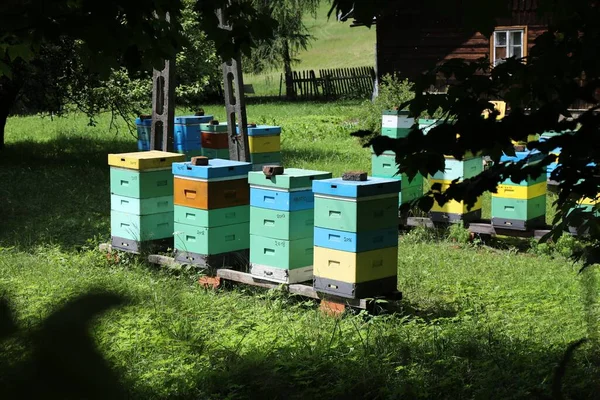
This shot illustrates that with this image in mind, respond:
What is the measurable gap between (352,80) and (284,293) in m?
28.2

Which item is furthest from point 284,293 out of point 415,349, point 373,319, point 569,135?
point 569,135

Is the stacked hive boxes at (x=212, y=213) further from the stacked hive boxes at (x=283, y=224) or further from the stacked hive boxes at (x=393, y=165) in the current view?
the stacked hive boxes at (x=393, y=165)

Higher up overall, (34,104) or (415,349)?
(34,104)

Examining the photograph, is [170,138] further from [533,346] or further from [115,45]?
[115,45]

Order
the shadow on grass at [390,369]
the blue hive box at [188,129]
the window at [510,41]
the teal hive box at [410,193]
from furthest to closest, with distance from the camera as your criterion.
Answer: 1. the window at [510,41]
2. the blue hive box at [188,129]
3. the teal hive box at [410,193]
4. the shadow on grass at [390,369]

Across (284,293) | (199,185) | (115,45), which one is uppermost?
(115,45)

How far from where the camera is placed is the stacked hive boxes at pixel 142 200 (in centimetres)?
771

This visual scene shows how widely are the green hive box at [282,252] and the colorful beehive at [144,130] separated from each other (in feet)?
21.3

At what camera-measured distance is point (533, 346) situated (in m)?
5.14

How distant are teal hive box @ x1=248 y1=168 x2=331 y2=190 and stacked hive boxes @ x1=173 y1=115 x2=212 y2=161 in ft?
18.7

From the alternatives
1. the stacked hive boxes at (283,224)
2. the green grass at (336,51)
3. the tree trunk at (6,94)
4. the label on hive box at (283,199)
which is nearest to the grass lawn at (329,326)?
the stacked hive boxes at (283,224)

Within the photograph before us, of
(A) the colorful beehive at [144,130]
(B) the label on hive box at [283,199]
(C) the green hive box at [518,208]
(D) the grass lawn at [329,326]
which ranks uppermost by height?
(A) the colorful beehive at [144,130]

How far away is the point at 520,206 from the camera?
8.82 meters

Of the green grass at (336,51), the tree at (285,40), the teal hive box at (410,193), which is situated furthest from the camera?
the green grass at (336,51)
